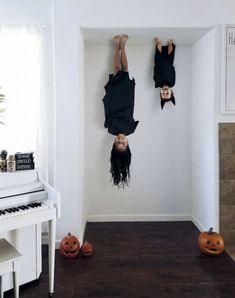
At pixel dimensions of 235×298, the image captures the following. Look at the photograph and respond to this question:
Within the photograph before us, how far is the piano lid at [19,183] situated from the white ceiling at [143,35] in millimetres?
1597

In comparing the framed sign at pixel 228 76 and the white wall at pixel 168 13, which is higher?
the white wall at pixel 168 13

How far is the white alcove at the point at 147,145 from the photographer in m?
3.87

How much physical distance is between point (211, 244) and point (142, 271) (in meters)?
0.75

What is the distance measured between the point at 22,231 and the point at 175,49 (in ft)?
9.05

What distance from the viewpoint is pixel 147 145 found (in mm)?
3969

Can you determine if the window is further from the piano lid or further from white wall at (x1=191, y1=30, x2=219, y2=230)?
white wall at (x1=191, y1=30, x2=219, y2=230)

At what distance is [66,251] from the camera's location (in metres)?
2.90

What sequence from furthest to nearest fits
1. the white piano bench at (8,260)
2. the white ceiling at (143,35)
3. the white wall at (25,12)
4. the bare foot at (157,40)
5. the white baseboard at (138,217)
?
the white baseboard at (138,217)
the bare foot at (157,40)
the white wall at (25,12)
the white ceiling at (143,35)
the white piano bench at (8,260)

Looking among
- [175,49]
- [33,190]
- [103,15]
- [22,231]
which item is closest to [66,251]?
[22,231]

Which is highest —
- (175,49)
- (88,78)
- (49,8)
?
(49,8)

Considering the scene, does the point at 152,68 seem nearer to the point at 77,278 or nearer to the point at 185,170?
the point at 185,170

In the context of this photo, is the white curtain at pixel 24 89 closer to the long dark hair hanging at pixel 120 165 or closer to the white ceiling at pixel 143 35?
the white ceiling at pixel 143 35

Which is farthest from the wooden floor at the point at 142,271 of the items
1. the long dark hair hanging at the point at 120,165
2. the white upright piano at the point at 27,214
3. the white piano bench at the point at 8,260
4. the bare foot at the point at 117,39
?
the bare foot at the point at 117,39

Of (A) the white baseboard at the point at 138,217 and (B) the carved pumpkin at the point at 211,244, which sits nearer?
(B) the carved pumpkin at the point at 211,244
